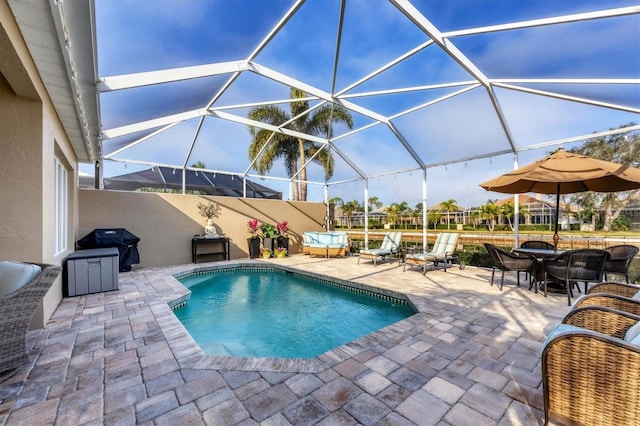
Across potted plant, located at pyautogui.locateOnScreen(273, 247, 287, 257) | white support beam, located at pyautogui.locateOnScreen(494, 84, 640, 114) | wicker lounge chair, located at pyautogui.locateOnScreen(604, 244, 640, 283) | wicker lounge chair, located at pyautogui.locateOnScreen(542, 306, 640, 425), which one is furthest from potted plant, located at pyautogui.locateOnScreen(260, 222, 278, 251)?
wicker lounge chair, located at pyautogui.locateOnScreen(542, 306, 640, 425)

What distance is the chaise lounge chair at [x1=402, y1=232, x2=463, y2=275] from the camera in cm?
775

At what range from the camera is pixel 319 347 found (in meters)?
3.99

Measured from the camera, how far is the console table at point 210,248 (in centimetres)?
996

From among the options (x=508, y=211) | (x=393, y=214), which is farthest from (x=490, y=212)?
(x=393, y=214)

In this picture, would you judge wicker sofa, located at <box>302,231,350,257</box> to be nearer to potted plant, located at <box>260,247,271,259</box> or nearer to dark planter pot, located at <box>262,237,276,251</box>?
dark planter pot, located at <box>262,237,276,251</box>

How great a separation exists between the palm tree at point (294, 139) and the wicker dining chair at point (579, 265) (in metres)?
6.88

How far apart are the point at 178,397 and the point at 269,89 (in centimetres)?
683

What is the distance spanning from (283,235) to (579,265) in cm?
962

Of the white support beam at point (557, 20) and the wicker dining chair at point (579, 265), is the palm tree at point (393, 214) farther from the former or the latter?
the white support beam at point (557, 20)

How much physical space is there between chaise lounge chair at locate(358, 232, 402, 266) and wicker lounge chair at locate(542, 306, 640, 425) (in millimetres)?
7104

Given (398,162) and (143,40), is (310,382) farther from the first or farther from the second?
(398,162)

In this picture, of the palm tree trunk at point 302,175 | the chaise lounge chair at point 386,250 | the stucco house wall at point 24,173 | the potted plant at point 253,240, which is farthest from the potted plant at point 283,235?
the stucco house wall at point 24,173

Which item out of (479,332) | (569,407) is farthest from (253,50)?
(569,407)

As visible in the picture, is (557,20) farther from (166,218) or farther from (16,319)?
(166,218)
